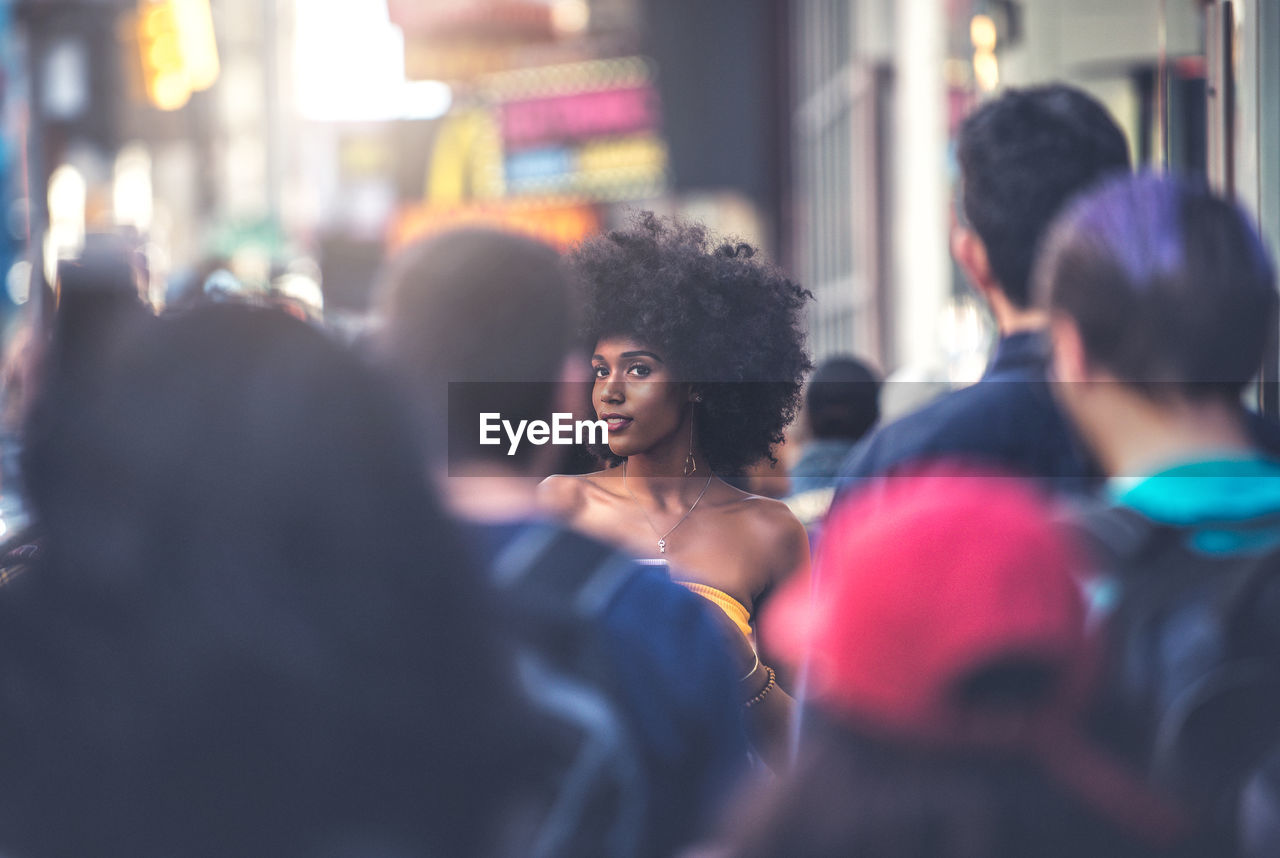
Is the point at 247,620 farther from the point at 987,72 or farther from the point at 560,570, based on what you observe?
the point at 987,72

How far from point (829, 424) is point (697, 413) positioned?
171 cm

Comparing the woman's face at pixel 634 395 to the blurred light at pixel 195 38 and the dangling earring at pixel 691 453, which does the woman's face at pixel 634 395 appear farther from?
the blurred light at pixel 195 38

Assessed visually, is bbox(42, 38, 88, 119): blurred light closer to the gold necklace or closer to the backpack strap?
the gold necklace

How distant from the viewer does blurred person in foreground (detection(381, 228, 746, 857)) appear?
2.17 metres

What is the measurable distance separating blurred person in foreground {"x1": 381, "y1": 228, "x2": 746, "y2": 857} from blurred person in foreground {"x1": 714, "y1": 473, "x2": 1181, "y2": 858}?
0.46 meters

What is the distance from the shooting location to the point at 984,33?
8.76 m

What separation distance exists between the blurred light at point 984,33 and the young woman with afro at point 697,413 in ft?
19.9

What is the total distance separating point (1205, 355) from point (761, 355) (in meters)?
0.99

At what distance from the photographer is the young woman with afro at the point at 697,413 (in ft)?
9.41

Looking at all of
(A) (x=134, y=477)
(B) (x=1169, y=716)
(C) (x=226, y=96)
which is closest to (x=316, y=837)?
(A) (x=134, y=477)

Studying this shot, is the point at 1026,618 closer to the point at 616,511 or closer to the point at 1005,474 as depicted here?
the point at 1005,474

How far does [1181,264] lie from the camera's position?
2230 mm

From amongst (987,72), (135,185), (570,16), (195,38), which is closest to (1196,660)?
(987,72)

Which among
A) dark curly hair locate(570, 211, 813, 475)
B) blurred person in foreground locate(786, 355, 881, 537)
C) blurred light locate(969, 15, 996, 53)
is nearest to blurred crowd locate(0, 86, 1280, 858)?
dark curly hair locate(570, 211, 813, 475)
